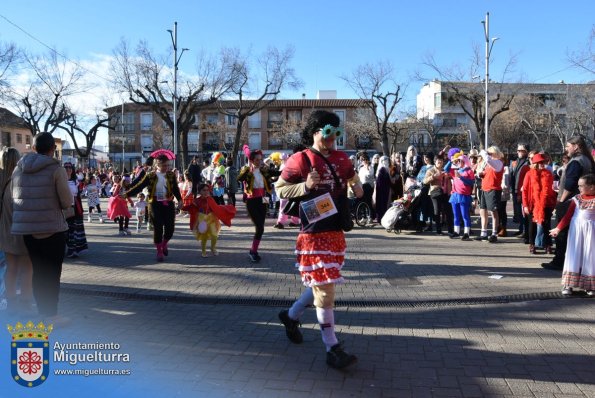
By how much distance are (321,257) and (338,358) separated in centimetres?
81

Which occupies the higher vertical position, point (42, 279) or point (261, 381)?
point (42, 279)

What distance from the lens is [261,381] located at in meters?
3.71

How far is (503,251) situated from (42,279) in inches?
306

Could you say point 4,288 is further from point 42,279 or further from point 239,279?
point 239,279

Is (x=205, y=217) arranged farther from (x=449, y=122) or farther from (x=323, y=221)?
(x=449, y=122)

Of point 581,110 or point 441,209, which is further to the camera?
point 581,110

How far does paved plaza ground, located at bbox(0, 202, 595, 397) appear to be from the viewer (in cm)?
369

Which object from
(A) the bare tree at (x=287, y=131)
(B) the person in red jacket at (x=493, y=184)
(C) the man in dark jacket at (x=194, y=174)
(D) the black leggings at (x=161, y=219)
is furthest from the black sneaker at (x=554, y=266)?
(A) the bare tree at (x=287, y=131)

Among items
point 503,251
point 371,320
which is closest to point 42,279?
point 371,320

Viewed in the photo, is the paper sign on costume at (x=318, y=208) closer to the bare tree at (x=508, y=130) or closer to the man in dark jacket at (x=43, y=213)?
the man in dark jacket at (x=43, y=213)

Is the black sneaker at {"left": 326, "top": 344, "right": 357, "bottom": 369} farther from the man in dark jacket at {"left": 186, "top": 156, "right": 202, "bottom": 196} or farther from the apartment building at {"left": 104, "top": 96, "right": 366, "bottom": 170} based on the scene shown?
the apartment building at {"left": 104, "top": 96, "right": 366, "bottom": 170}

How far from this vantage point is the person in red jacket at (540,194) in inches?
336

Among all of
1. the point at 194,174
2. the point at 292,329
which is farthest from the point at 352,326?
the point at 194,174

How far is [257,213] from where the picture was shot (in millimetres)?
8219
